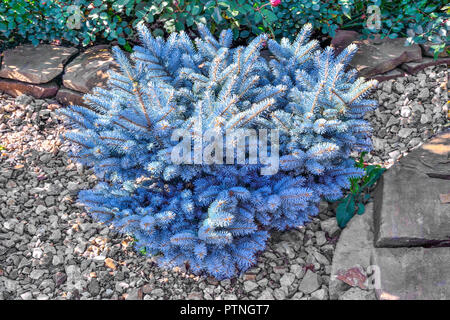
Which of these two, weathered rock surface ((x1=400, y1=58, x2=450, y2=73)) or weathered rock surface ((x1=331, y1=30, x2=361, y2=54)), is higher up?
weathered rock surface ((x1=331, y1=30, x2=361, y2=54))

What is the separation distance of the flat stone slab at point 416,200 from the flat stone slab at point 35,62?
267cm

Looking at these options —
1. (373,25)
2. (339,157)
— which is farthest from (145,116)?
(373,25)

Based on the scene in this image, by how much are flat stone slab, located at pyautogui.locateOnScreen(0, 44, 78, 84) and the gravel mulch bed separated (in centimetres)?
42

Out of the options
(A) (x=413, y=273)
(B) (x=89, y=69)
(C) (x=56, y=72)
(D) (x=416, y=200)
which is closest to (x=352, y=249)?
(A) (x=413, y=273)

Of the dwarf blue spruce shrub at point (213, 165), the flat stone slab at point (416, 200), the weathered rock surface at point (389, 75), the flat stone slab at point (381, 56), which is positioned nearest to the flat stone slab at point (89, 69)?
the dwarf blue spruce shrub at point (213, 165)

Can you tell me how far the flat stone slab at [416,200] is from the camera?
2.56 m

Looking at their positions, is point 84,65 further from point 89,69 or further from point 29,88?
point 29,88

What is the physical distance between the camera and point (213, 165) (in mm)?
2471

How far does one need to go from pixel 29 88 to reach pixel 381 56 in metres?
2.81

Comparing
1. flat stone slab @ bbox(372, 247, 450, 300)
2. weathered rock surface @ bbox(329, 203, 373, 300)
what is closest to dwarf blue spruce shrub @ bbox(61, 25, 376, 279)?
weathered rock surface @ bbox(329, 203, 373, 300)

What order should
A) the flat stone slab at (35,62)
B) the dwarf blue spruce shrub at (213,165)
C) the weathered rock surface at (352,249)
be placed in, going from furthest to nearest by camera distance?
the flat stone slab at (35,62) < the weathered rock surface at (352,249) < the dwarf blue spruce shrub at (213,165)

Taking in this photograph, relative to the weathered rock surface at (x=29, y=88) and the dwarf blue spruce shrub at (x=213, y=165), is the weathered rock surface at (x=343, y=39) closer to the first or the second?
the dwarf blue spruce shrub at (x=213, y=165)

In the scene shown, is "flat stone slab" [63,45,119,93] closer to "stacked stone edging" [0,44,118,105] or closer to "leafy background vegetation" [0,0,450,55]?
"stacked stone edging" [0,44,118,105]

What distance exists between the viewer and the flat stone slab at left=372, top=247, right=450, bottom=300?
237cm
